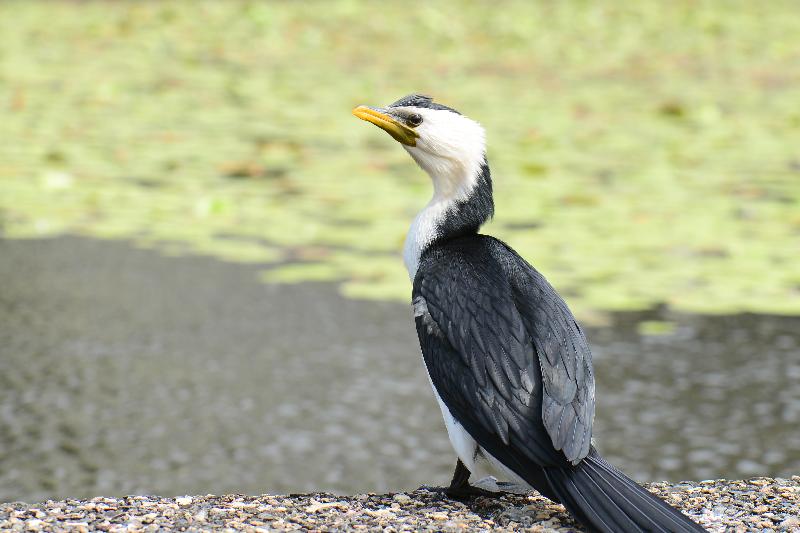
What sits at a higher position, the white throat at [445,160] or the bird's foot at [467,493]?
the white throat at [445,160]

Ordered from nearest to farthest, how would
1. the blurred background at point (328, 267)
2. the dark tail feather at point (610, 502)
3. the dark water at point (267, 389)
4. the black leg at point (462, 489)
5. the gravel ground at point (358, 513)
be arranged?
1. the dark tail feather at point (610, 502)
2. the gravel ground at point (358, 513)
3. the black leg at point (462, 489)
4. the dark water at point (267, 389)
5. the blurred background at point (328, 267)

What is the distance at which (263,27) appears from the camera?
1442cm

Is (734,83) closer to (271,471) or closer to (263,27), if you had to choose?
(263,27)

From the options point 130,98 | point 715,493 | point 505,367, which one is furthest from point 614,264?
point 130,98

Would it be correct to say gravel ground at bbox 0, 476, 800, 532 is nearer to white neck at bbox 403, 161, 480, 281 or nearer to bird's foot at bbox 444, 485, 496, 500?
bird's foot at bbox 444, 485, 496, 500

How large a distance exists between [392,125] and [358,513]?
867mm

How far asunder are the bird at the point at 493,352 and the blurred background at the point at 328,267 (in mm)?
1189

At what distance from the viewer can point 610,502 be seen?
254cm

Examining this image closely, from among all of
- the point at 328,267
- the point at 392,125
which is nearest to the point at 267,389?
the point at 328,267

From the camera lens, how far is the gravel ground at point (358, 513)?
2.75 meters

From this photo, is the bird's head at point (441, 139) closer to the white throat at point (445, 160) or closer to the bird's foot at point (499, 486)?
the white throat at point (445, 160)

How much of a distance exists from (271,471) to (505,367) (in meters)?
1.56

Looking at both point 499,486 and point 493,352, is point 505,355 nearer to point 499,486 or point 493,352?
point 493,352

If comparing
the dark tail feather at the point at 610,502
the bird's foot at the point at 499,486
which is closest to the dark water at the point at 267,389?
the bird's foot at the point at 499,486
